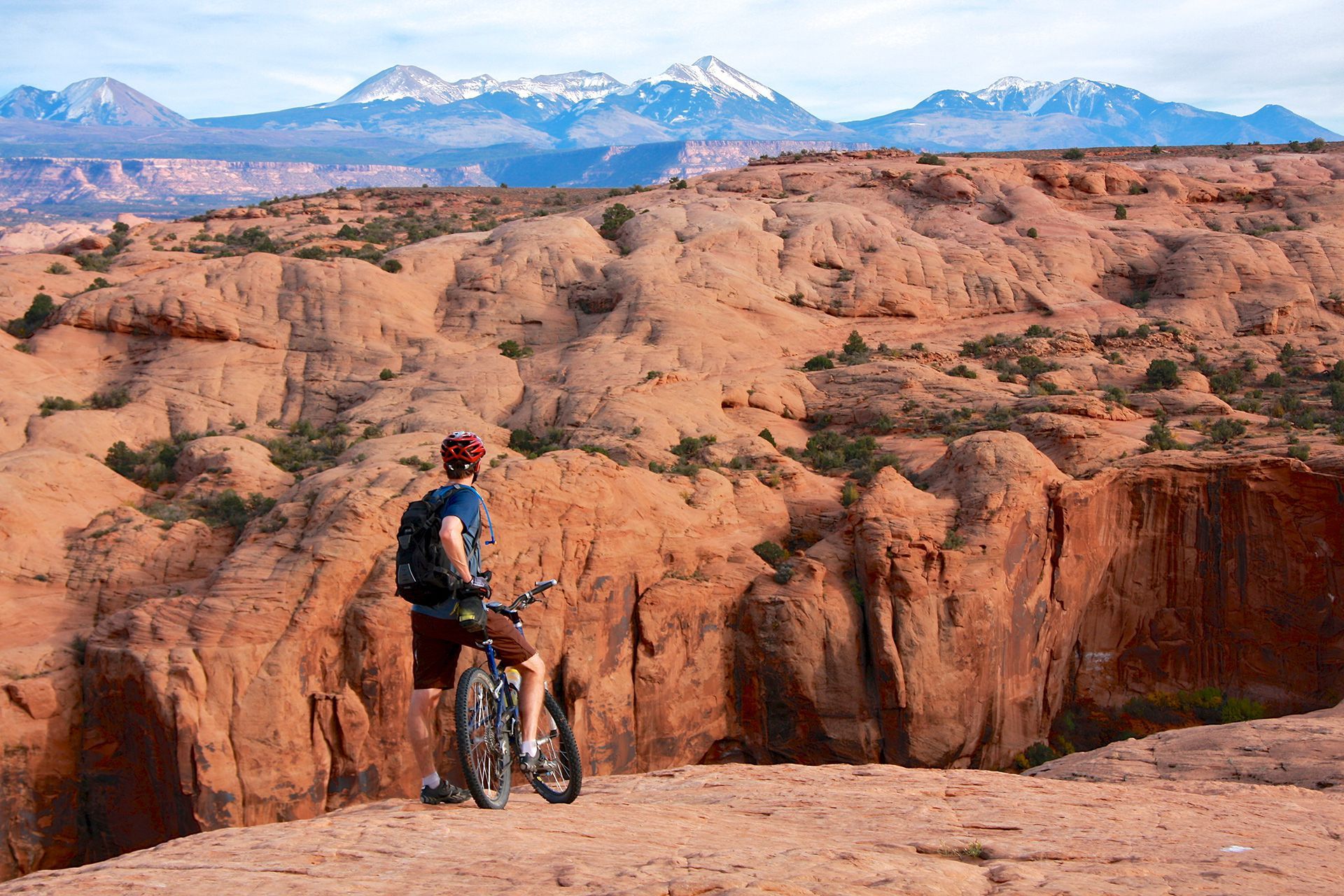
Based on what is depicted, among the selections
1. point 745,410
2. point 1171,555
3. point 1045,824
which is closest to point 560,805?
point 1045,824

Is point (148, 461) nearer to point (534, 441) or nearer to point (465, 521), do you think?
point (534, 441)

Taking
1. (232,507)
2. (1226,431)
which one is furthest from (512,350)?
(1226,431)

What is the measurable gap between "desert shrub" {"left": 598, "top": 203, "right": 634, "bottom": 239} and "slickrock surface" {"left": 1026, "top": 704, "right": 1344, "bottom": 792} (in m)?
30.9

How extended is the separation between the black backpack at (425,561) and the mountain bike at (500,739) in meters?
0.40

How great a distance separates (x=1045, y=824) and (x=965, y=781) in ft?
6.31

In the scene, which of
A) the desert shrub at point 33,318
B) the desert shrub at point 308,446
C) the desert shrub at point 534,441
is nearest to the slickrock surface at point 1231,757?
the desert shrub at point 534,441

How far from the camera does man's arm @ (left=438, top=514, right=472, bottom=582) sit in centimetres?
740

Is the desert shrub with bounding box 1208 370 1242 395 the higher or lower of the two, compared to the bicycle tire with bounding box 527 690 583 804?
higher

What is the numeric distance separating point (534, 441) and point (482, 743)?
16.9 metres

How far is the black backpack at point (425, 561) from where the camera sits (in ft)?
24.5

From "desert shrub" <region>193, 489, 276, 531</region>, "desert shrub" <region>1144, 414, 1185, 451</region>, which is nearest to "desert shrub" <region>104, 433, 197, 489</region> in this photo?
"desert shrub" <region>193, 489, 276, 531</region>

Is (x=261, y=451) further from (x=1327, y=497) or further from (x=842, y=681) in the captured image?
(x=1327, y=497)

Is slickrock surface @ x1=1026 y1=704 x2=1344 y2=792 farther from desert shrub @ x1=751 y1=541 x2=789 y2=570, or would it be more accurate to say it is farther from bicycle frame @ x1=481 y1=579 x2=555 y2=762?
desert shrub @ x1=751 y1=541 x2=789 y2=570

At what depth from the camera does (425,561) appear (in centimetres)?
750
